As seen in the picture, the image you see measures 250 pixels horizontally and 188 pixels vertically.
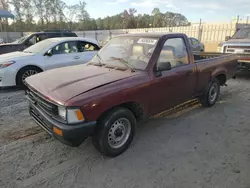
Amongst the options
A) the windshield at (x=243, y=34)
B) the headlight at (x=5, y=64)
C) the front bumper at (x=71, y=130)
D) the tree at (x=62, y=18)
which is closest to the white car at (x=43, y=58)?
the headlight at (x=5, y=64)

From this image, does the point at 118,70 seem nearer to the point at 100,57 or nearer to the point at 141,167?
the point at 100,57

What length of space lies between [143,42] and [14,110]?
341cm

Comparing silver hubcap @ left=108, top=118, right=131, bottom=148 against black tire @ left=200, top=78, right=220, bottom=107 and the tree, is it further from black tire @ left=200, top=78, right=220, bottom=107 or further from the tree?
the tree

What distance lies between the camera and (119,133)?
3.25 m

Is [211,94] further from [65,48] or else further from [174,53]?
[65,48]

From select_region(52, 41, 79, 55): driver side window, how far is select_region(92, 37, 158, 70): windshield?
3370 mm

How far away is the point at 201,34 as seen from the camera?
1900 cm

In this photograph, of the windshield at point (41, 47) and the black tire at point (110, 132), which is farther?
the windshield at point (41, 47)

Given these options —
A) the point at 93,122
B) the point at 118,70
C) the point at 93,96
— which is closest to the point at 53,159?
the point at 93,122

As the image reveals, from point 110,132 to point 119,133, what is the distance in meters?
0.18

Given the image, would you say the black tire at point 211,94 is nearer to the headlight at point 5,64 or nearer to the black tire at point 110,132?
the black tire at point 110,132

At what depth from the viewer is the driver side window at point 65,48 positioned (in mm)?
7239

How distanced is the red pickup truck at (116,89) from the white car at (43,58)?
3170mm

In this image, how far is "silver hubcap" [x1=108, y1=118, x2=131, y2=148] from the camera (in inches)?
124
